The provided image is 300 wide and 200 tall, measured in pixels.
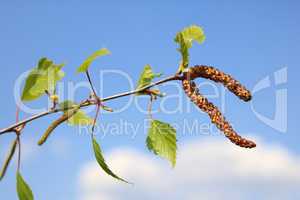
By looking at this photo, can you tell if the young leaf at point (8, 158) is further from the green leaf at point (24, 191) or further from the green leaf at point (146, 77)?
the green leaf at point (146, 77)

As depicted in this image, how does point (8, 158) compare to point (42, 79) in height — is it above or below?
below

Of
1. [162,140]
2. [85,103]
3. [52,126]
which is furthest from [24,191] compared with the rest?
[162,140]

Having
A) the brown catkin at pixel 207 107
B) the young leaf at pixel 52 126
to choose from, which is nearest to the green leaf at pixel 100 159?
the young leaf at pixel 52 126

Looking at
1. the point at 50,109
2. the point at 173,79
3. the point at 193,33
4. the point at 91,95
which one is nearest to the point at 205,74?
the point at 173,79

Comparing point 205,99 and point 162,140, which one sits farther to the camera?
point 162,140

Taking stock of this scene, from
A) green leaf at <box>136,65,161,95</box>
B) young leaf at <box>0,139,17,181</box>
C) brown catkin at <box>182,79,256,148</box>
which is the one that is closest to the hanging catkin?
brown catkin at <box>182,79,256,148</box>

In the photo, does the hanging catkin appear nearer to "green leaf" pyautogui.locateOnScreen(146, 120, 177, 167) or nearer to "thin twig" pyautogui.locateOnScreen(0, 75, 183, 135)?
"thin twig" pyautogui.locateOnScreen(0, 75, 183, 135)

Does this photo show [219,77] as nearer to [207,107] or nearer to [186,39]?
[207,107]
